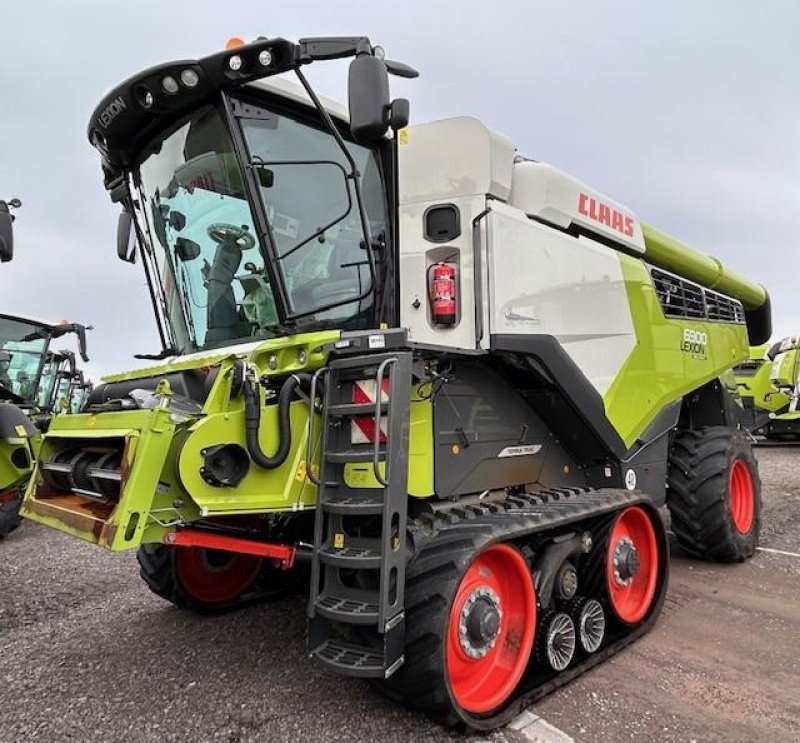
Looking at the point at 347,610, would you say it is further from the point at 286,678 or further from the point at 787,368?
the point at 787,368

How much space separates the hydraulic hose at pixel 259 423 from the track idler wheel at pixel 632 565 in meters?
1.98

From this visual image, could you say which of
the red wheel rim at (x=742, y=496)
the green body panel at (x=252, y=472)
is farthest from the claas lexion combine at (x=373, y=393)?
the red wheel rim at (x=742, y=496)

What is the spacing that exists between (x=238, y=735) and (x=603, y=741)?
4.92ft

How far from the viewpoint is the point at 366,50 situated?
2.81 metres

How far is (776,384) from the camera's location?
16.3 meters

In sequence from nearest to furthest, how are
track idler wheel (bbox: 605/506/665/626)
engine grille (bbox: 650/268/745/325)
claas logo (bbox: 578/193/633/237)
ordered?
1. track idler wheel (bbox: 605/506/665/626)
2. claas logo (bbox: 578/193/633/237)
3. engine grille (bbox: 650/268/745/325)

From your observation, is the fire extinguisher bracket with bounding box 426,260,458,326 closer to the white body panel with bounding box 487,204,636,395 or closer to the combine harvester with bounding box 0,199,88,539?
the white body panel with bounding box 487,204,636,395

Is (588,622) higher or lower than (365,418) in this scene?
lower

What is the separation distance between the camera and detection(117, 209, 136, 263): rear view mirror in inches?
166

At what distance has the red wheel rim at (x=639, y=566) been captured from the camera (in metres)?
3.78

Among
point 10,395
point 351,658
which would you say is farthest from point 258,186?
point 10,395

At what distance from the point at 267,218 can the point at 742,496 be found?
5.01 meters

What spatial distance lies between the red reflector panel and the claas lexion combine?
13mm

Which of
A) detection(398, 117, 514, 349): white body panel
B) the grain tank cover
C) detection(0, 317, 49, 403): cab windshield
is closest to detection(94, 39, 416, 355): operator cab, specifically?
detection(398, 117, 514, 349): white body panel
